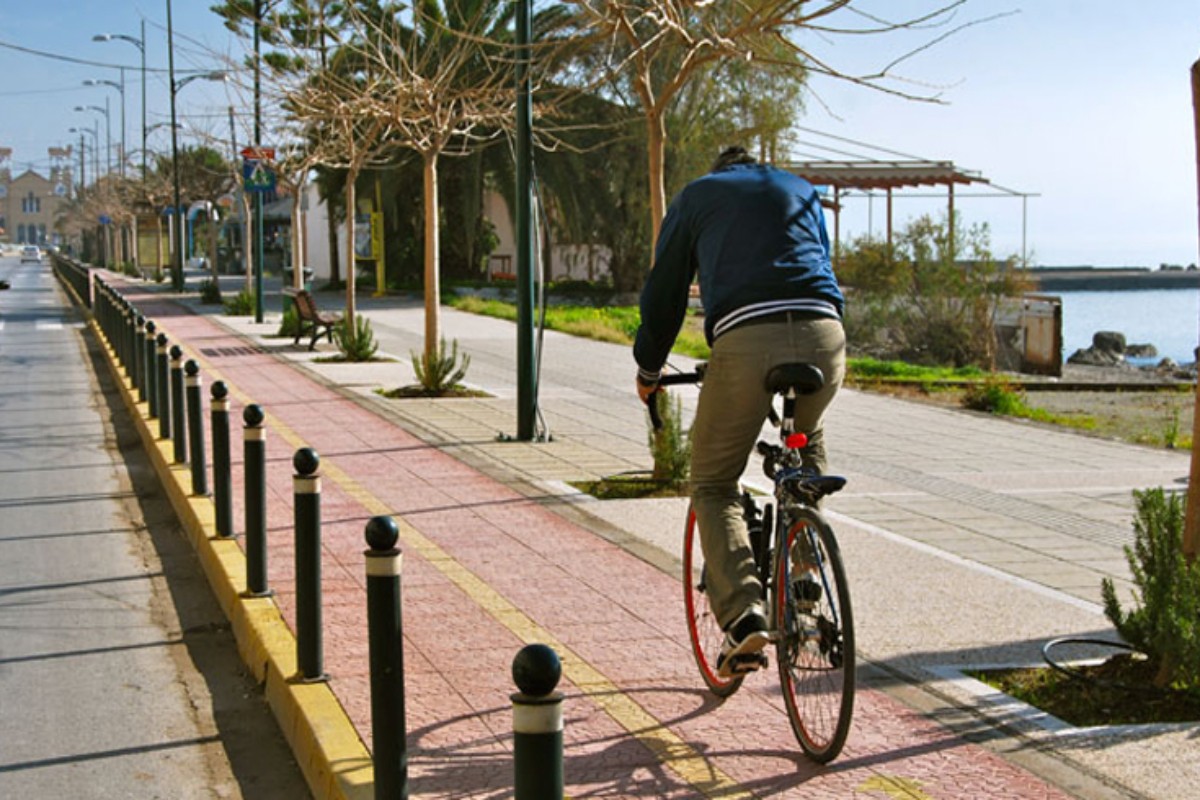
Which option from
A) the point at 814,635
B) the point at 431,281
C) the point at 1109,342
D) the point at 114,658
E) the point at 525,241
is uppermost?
the point at 525,241

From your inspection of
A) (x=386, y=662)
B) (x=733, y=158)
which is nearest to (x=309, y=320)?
(x=733, y=158)

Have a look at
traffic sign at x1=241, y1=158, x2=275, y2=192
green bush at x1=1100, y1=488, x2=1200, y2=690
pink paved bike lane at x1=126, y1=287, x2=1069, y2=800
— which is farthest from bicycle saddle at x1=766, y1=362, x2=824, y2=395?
traffic sign at x1=241, y1=158, x2=275, y2=192

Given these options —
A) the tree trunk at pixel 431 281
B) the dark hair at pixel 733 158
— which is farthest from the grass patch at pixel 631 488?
the tree trunk at pixel 431 281

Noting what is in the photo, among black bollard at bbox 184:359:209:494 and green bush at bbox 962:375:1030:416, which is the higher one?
black bollard at bbox 184:359:209:494

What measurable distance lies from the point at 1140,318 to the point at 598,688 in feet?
301

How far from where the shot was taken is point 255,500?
681 cm

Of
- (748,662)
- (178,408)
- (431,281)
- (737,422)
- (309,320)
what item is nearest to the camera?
(748,662)

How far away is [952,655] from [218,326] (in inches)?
998

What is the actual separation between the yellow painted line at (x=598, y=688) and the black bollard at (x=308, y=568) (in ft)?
2.94

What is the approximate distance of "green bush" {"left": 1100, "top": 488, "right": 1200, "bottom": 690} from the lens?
17.2ft

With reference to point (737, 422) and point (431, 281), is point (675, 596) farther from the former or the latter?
point (431, 281)

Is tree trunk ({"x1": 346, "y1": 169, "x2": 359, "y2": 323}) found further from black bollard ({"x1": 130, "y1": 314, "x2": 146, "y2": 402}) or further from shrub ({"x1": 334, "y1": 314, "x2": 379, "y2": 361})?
black bollard ({"x1": 130, "y1": 314, "x2": 146, "y2": 402})

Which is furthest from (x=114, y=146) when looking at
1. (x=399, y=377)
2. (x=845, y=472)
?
(x=845, y=472)

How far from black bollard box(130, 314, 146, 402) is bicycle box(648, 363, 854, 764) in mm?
11477
